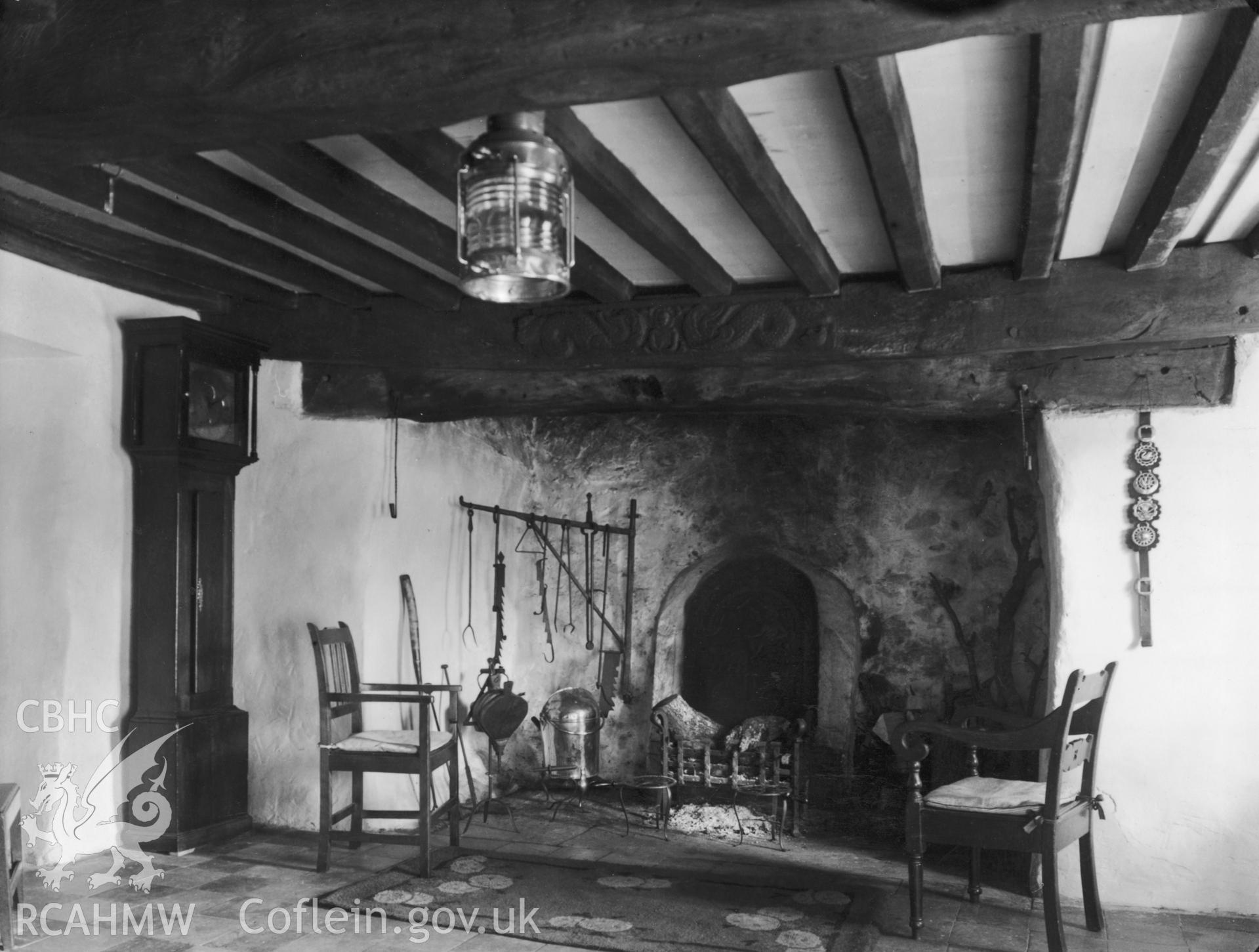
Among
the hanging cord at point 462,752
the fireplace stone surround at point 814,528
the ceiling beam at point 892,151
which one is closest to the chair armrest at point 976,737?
the ceiling beam at point 892,151

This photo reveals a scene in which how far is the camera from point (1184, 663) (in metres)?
3.93

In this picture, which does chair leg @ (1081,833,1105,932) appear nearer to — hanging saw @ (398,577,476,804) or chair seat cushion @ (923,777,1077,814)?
chair seat cushion @ (923,777,1077,814)

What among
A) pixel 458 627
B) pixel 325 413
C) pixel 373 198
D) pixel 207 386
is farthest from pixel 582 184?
pixel 458 627

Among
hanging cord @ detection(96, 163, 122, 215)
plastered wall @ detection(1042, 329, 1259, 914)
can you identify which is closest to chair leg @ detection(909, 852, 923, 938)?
plastered wall @ detection(1042, 329, 1259, 914)

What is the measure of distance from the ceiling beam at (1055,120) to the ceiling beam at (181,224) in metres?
2.07

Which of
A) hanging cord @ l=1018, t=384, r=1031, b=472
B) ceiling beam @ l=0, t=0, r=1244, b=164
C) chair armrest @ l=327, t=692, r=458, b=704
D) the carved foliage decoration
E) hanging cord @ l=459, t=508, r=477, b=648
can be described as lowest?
chair armrest @ l=327, t=692, r=458, b=704

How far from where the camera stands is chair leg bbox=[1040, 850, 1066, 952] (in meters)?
3.31

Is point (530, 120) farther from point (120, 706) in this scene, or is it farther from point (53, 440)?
point (120, 706)

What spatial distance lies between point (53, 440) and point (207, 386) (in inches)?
23.9

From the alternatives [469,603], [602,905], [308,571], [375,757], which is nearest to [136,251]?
[308,571]

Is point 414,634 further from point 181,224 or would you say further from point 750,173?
point 750,173

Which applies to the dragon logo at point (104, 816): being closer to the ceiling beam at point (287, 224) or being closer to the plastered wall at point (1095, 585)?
the plastered wall at point (1095, 585)

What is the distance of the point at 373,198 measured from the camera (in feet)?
10.2

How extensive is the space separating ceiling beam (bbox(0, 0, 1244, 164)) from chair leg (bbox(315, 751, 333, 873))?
259 centimetres
